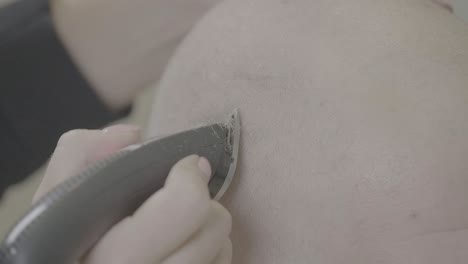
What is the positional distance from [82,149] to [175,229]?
146 mm

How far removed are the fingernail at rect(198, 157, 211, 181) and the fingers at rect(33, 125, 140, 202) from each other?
3.2 inches

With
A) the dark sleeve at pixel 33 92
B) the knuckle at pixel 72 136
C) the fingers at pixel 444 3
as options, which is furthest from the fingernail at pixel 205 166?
the dark sleeve at pixel 33 92

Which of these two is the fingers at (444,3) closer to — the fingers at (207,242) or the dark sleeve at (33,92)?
the fingers at (207,242)

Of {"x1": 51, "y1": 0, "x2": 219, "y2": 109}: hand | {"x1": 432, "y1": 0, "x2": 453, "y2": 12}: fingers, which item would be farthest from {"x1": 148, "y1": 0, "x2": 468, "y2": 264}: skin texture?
{"x1": 51, "y1": 0, "x2": 219, "y2": 109}: hand

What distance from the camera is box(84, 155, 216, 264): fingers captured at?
34cm

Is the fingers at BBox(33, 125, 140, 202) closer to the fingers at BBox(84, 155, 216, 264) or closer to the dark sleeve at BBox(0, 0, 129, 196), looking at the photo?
the fingers at BBox(84, 155, 216, 264)

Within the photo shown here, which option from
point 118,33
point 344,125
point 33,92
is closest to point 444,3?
point 344,125

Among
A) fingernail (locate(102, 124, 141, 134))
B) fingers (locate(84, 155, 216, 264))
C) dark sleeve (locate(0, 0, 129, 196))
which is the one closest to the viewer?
fingers (locate(84, 155, 216, 264))

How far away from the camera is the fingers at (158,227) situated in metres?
0.34

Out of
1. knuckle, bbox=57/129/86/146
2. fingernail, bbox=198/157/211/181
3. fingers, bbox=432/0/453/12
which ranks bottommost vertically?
fingers, bbox=432/0/453/12

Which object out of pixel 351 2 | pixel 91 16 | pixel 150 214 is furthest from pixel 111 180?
pixel 91 16

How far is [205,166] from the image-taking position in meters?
0.41

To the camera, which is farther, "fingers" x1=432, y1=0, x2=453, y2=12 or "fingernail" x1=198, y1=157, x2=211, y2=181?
"fingers" x1=432, y1=0, x2=453, y2=12

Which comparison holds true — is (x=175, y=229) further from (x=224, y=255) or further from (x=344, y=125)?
(x=344, y=125)
